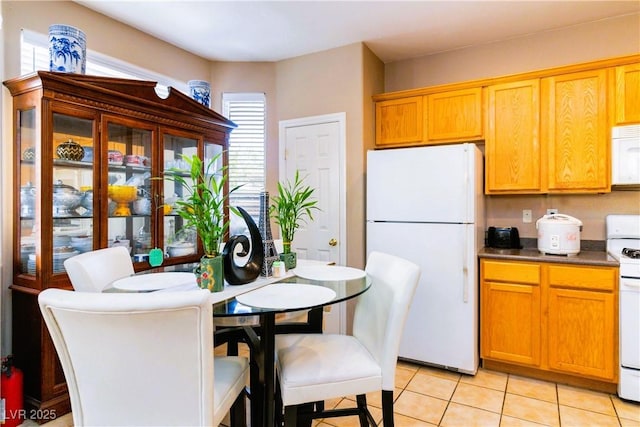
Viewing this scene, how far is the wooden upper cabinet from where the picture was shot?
249cm

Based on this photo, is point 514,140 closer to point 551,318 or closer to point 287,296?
point 551,318

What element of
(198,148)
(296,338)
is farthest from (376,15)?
(296,338)

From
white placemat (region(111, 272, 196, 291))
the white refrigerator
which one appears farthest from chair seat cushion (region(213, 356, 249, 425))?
the white refrigerator

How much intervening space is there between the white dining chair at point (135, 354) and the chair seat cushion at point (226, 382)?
0.34 feet

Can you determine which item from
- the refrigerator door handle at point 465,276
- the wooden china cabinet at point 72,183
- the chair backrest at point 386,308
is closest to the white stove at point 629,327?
the refrigerator door handle at point 465,276

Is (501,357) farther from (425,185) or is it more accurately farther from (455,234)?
(425,185)

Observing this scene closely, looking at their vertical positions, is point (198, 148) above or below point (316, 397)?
above

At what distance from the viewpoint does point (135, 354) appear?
42.2 inches

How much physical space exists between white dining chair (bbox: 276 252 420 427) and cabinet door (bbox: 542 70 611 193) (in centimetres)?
182

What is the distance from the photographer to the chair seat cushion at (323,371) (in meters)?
1.44

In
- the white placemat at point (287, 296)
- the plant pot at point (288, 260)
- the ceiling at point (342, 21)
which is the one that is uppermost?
the ceiling at point (342, 21)

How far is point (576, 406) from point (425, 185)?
67.2 inches

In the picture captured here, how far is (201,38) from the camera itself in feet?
10.4

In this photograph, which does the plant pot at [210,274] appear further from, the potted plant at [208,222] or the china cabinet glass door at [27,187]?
the china cabinet glass door at [27,187]
